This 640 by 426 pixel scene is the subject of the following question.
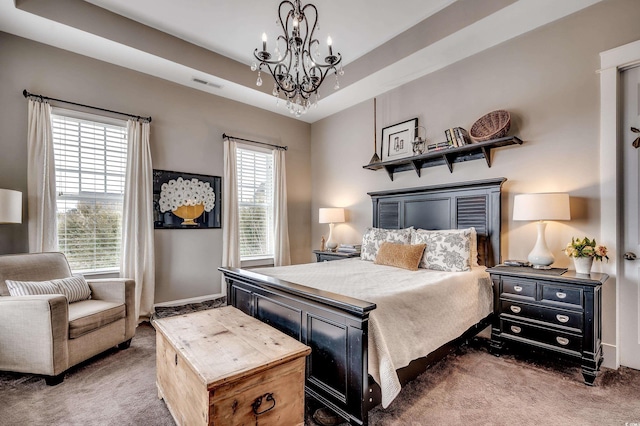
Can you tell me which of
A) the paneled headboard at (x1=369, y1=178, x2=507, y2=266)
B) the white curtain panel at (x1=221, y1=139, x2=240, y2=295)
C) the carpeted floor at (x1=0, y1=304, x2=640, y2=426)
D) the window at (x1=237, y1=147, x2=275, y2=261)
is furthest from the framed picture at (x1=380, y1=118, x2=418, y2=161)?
the carpeted floor at (x1=0, y1=304, x2=640, y2=426)

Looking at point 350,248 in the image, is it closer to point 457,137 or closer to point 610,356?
point 457,137

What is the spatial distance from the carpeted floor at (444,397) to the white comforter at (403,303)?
0.35 meters

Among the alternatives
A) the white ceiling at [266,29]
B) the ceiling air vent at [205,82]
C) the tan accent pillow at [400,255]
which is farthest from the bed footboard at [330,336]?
the ceiling air vent at [205,82]

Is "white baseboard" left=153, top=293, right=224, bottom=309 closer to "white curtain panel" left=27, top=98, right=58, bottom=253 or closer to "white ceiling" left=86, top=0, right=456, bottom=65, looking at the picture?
"white curtain panel" left=27, top=98, right=58, bottom=253

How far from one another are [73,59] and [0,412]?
3358 mm

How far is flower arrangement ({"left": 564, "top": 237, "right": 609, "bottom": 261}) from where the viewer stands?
2.38 meters

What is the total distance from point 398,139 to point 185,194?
2.97m

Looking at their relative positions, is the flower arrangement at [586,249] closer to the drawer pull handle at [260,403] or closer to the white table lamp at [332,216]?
the drawer pull handle at [260,403]

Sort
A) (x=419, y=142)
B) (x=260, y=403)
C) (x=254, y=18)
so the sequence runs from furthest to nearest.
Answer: (x=419, y=142)
(x=254, y=18)
(x=260, y=403)

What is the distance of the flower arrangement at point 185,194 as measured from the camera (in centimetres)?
394

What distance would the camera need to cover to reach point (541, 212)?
2.53 metres

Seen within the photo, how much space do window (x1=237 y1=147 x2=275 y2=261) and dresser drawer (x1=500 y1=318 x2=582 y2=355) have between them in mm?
3412

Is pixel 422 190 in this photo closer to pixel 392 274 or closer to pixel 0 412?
pixel 392 274

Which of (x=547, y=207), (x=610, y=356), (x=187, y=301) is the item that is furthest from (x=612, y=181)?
(x=187, y=301)
